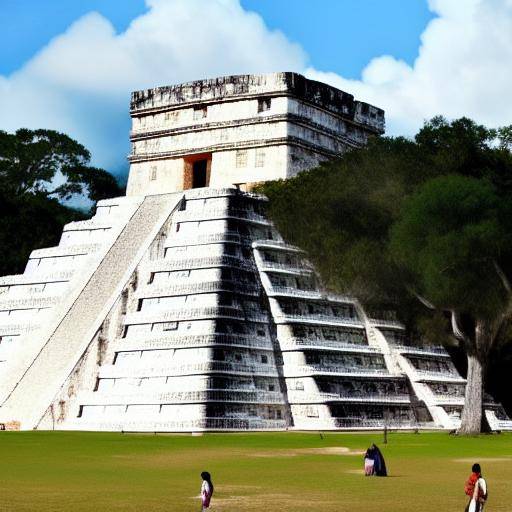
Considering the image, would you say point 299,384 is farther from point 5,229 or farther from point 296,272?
point 5,229

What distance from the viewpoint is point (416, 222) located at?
33844 mm

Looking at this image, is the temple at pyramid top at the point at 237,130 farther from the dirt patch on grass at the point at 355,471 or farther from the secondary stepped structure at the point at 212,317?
the dirt patch on grass at the point at 355,471

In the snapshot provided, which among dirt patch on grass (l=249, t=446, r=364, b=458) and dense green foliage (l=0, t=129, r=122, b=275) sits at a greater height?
dense green foliage (l=0, t=129, r=122, b=275)

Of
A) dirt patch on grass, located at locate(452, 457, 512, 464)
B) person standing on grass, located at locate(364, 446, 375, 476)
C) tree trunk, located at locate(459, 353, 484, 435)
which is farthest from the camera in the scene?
tree trunk, located at locate(459, 353, 484, 435)

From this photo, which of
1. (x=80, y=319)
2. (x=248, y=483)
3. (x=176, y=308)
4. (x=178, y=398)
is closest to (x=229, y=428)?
(x=178, y=398)

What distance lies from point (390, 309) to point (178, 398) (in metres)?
9.45

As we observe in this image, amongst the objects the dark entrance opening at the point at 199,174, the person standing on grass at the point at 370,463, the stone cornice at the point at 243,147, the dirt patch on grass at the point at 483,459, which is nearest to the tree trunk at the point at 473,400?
the dirt patch on grass at the point at 483,459

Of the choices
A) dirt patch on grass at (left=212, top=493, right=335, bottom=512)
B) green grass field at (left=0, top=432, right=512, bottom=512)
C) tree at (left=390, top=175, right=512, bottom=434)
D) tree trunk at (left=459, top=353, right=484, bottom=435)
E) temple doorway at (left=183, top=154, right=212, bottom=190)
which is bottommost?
dirt patch on grass at (left=212, top=493, right=335, bottom=512)

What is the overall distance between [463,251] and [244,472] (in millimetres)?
13917

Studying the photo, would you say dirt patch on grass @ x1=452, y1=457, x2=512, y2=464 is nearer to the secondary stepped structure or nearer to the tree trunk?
the tree trunk

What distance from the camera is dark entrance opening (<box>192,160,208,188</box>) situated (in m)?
47.0

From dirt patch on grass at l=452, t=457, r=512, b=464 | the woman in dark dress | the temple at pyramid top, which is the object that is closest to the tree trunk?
dirt patch on grass at l=452, t=457, r=512, b=464

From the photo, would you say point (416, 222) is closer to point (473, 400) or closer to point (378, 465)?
point (473, 400)

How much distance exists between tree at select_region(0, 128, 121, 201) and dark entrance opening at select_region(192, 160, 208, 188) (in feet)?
52.1
